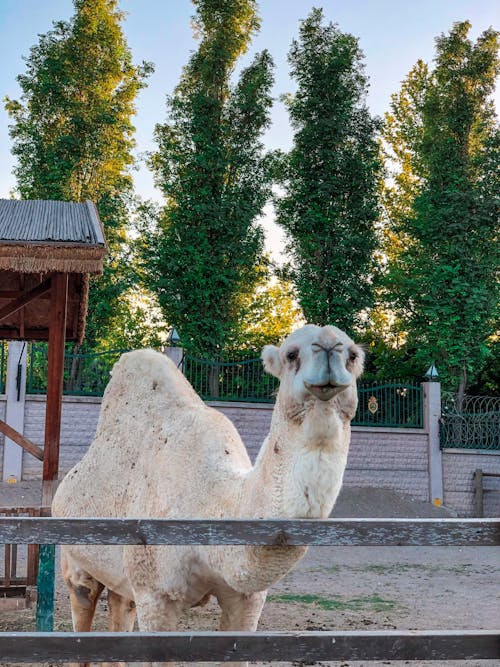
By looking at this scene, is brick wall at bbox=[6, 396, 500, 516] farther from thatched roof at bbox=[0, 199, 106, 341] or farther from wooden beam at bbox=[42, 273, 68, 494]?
wooden beam at bbox=[42, 273, 68, 494]

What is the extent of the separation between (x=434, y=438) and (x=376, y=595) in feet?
26.0

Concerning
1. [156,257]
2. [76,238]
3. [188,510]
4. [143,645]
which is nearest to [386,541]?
[143,645]

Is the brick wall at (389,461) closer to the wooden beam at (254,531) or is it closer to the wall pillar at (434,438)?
the wall pillar at (434,438)

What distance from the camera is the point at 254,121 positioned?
20.7 metres

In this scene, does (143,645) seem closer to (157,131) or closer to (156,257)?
(156,257)

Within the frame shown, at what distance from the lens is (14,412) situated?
13898 mm

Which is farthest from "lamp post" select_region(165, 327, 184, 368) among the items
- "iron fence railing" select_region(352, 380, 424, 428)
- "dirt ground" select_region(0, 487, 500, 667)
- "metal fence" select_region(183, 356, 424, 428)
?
"iron fence railing" select_region(352, 380, 424, 428)

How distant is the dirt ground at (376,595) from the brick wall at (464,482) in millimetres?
2669

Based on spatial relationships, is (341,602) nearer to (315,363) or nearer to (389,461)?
(315,363)

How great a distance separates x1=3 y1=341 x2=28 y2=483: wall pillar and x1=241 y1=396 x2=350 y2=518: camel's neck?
455 inches

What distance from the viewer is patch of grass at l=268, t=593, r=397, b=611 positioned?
7805 millimetres

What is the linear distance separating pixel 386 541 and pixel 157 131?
19.7m

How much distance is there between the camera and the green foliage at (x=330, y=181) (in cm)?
1994

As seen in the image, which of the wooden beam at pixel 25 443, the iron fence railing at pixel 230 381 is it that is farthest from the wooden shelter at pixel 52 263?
the iron fence railing at pixel 230 381
